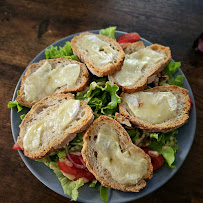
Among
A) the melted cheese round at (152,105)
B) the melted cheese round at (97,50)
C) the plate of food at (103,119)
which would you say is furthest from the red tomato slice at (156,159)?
the melted cheese round at (97,50)

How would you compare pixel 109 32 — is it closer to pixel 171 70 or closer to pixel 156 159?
pixel 171 70

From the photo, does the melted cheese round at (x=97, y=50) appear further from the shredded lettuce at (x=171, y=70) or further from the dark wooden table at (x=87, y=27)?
the dark wooden table at (x=87, y=27)

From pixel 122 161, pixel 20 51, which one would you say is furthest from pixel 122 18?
pixel 122 161

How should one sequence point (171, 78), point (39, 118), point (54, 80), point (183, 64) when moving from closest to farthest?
1. point (39, 118)
2. point (54, 80)
3. point (171, 78)
4. point (183, 64)

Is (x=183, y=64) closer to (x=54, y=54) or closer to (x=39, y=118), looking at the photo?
(x=54, y=54)

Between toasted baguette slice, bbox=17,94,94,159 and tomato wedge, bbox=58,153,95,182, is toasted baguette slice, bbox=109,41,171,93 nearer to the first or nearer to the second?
toasted baguette slice, bbox=17,94,94,159

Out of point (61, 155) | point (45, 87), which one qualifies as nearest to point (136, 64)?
point (45, 87)
